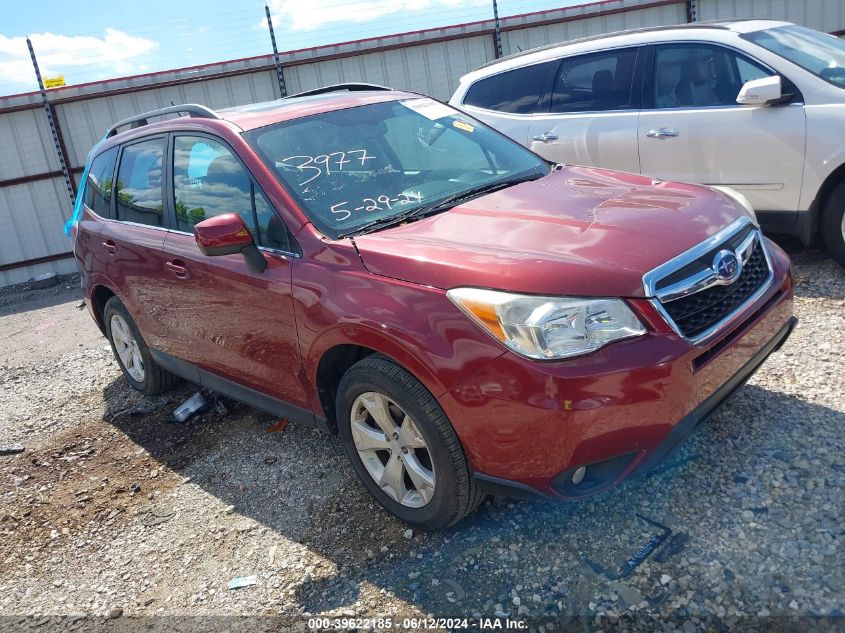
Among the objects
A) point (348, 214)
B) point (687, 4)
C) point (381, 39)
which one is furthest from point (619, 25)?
point (348, 214)

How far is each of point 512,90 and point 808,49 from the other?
7.77 ft

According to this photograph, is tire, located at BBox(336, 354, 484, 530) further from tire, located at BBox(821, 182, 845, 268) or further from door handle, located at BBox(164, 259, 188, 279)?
tire, located at BBox(821, 182, 845, 268)

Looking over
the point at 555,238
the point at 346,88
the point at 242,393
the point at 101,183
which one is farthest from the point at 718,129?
the point at 101,183

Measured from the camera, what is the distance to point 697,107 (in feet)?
18.5

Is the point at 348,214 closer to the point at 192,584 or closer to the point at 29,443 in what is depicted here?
the point at 192,584

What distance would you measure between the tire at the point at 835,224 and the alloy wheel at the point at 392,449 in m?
3.72

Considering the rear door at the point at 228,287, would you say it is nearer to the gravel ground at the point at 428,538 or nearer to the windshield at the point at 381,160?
the windshield at the point at 381,160

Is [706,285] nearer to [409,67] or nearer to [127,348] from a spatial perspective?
[127,348]

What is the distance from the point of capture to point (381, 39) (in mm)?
11422

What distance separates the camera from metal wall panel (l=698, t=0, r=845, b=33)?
11.4 meters

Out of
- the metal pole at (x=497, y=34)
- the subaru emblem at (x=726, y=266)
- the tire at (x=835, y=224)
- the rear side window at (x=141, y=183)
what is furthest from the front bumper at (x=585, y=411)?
the metal pole at (x=497, y=34)

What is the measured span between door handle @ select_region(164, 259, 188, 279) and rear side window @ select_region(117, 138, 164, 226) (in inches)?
11.8

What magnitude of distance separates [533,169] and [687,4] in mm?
9101

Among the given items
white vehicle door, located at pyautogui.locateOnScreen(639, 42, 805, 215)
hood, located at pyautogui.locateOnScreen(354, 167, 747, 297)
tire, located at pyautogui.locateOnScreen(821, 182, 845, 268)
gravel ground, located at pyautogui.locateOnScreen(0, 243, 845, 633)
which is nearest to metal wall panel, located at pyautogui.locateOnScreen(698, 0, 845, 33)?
white vehicle door, located at pyautogui.locateOnScreen(639, 42, 805, 215)
